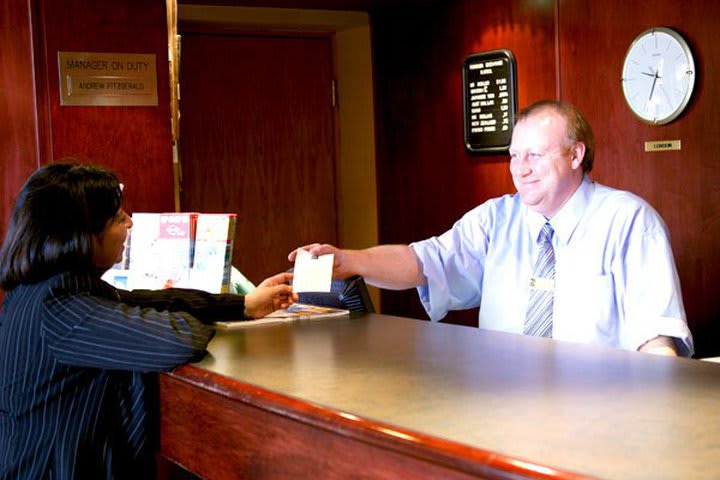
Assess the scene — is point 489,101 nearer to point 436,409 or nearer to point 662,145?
point 662,145

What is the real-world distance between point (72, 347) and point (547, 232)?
4.73 ft

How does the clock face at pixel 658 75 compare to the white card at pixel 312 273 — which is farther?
the clock face at pixel 658 75

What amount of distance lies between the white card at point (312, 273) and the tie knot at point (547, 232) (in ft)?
2.25

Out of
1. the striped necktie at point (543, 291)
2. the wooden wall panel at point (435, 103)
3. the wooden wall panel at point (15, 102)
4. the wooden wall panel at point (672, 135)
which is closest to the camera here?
the striped necktie at point (543, 291)

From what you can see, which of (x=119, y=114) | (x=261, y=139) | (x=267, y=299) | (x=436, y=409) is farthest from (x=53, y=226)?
(x=261, y=139)

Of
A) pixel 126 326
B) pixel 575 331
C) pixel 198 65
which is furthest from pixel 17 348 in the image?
pixel 198 65

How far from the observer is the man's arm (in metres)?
2.73

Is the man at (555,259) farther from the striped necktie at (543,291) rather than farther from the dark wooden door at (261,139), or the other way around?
the dark wooden door at (261,139)

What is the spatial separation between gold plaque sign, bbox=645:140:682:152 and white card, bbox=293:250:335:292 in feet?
7.89

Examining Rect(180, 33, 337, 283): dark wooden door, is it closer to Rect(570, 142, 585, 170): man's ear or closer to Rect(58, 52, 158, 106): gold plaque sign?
Rect(58, 52, 158, 106): gold plaque sign

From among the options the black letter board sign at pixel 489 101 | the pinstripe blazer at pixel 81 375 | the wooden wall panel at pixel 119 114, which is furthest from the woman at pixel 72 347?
the black letter board sign at pixel 489 101

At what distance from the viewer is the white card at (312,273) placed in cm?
240

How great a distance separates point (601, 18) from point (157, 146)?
7.69 ft

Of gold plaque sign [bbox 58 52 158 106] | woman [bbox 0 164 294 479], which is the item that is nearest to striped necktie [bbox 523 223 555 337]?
woman [bbox 0 164 294 479]
